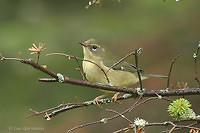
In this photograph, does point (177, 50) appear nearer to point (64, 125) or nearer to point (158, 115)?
point (158, 115)

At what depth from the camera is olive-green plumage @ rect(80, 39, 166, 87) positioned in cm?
392

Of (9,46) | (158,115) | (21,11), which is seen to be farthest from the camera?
(21,11)

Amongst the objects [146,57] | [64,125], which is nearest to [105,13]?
[146,57]

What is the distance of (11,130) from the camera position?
5.66 metres

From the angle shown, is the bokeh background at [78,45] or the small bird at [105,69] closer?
the small bird at [105,69]

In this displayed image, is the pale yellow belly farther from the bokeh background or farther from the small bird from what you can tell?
the bokeh background

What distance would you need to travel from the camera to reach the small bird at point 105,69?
3.91 meters

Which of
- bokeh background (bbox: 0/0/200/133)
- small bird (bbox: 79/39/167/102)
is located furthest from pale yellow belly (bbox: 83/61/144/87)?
bokeh background (bbox: 0/0/200/133)

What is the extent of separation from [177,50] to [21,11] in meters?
3.16

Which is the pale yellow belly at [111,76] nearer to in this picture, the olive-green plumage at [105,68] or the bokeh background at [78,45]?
the olive-green plumage at [105,68]

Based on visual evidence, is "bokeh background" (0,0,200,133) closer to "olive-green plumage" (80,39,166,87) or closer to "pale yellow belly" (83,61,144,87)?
"olive-green plumage" (80,39,166,87)

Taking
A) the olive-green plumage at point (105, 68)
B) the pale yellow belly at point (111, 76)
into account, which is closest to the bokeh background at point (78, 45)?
the olive-green plumage at point (105, 68)

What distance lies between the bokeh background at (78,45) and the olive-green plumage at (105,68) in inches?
55.6

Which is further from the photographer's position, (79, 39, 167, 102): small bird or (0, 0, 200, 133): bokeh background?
(0, 0, 200, 133): bokeh background
